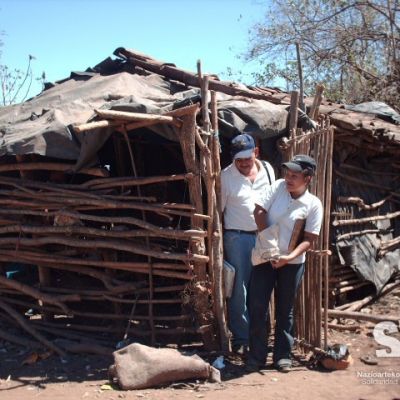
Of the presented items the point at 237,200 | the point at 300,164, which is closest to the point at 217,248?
the point at 237,200

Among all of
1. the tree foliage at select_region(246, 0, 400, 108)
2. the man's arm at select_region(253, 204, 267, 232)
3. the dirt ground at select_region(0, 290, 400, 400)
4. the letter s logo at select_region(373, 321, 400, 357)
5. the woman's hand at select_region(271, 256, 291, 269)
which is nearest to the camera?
the dirt ground at select_region(0, 290, 400, 400)

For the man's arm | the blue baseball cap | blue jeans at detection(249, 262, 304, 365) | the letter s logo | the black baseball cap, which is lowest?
the letter s logo

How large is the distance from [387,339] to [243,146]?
2.38 m

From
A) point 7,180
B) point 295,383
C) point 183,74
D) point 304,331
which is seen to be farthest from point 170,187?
point 295,383

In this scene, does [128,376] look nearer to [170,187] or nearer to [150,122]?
[150,122]

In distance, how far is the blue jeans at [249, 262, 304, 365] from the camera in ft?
14.7

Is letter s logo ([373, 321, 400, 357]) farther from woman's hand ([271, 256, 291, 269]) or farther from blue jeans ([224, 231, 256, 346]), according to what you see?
woman's hand ([271, 256, 291, 269])

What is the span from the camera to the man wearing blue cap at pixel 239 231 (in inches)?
188

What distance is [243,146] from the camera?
468 centimetres

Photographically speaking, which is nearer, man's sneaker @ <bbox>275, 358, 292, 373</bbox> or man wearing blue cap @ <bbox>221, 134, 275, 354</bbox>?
man's sneaker @ <bbox>275, 358, 292, 373</bbox>

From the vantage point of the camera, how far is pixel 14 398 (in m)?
4.11

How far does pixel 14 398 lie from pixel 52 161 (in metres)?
2.14

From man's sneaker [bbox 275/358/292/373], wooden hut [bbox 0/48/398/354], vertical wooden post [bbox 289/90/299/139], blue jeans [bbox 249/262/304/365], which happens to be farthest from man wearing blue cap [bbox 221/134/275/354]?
vertical wooden post [bbox 289/90/299/139]

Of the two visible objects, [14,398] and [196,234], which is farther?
[196,234]
